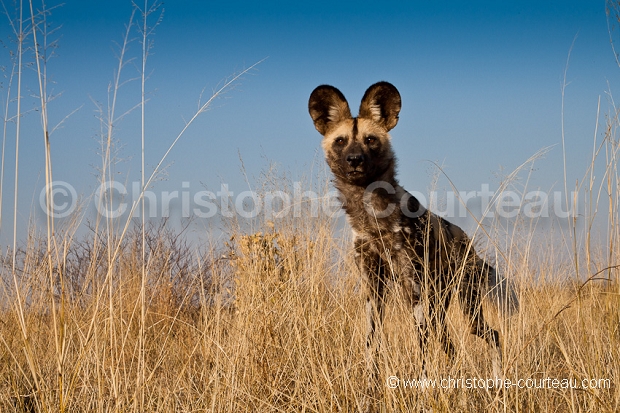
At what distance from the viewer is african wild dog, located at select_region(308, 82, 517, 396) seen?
3939mm

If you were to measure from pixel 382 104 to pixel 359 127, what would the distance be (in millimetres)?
290

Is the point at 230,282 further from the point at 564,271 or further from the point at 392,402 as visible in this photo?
the point at 564,271

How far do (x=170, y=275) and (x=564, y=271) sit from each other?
3.80 metres

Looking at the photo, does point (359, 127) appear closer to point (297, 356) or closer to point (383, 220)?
point (383, 220)

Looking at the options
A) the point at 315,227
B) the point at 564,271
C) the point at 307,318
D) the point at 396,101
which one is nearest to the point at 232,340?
the point at 307,318

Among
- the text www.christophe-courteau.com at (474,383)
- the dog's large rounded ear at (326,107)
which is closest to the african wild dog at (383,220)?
the dog's large rounded ear at (326,107)

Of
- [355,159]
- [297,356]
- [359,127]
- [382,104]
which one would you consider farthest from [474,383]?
[382,104]

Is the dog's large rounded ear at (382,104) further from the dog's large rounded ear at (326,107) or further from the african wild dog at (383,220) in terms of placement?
the dog's large rounded ear at (326,107)

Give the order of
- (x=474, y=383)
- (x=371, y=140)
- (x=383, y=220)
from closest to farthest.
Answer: (x=474, y=383), (x=383, y=220), (x=371, y=140)

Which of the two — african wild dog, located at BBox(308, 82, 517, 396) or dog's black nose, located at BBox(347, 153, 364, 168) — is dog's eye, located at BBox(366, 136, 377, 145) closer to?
african wild dog, located at BBox(308, 82, 517, 396)

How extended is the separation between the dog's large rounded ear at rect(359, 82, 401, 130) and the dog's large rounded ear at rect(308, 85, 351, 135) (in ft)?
0.58

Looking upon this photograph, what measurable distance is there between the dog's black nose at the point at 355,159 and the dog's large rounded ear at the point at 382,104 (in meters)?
0.60

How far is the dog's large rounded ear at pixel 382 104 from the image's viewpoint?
14.8 ft

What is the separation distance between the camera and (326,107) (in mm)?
4750
